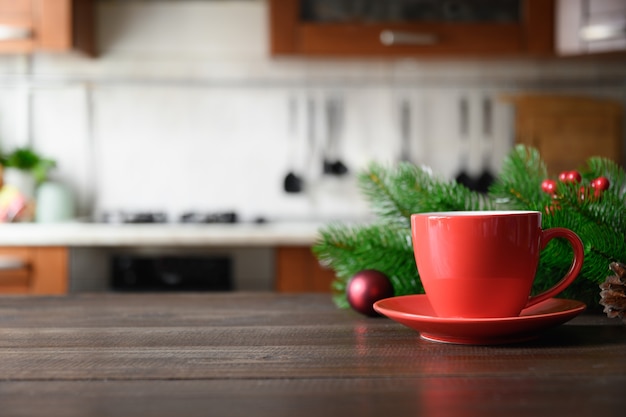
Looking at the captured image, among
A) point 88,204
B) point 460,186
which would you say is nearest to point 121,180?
point 88,204

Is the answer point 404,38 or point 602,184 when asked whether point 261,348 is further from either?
point 404,38

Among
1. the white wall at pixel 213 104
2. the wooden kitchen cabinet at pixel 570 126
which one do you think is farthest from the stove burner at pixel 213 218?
the wooden kitchen cabinet at pixel 570 126

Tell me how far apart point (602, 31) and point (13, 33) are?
5.70 ft

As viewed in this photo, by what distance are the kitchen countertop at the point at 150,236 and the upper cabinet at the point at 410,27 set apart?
23.3 inches

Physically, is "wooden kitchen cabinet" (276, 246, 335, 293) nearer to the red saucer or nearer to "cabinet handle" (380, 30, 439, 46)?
"cabinet handle" (380, 30, 439, 46)

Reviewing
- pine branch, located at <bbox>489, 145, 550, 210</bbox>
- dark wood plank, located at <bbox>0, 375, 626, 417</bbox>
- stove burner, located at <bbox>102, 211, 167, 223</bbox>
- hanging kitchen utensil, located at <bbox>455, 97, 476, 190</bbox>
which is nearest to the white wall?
hanging kitchen utensil, located at <bbox>455, 97, 476, 190</bbox>

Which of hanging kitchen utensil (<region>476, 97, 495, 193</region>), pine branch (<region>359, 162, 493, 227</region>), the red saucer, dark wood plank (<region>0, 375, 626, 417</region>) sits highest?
hanging kitchen utensil (<region>476, 97, 495, 193</region>)

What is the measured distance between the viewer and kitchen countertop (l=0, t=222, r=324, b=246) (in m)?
2.12

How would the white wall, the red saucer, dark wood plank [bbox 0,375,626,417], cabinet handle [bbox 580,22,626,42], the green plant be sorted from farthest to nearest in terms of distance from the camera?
the white wall → the green plant → cabinet handle [bbox 580,22,626,42] → the red saucer → dark wood plank [bbox 0,375,626,417]

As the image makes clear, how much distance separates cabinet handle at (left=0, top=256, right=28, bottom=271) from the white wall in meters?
0.55

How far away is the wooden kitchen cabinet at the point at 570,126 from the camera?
2582mm

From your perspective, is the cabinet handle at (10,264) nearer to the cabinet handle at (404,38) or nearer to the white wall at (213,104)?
the white wall at (213,104)

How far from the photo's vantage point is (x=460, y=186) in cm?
74

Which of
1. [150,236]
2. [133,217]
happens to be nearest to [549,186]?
[150,236]
